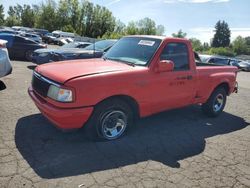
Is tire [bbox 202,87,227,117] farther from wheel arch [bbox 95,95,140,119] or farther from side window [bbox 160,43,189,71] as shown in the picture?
wheel arch [bbox 95,95,140,119]

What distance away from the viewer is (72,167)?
12.6ft

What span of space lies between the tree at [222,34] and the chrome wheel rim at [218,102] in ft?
352

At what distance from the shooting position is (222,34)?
107 m

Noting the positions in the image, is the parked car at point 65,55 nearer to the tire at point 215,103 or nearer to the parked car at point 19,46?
the parked car at point 19,46

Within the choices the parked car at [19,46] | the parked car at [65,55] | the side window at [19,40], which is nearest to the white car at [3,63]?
the parked car at [65,55]

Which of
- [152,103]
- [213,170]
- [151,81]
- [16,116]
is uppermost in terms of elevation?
[151,81]

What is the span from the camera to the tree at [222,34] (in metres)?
106

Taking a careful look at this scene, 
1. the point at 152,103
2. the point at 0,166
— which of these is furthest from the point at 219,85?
the point at 0,166

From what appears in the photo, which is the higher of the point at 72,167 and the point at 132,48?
the point at 132,48

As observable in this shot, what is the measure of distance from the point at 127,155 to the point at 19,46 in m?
11.9

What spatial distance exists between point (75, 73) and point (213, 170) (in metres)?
2.62

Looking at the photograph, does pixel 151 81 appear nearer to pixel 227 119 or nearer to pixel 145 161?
pixel 145 161

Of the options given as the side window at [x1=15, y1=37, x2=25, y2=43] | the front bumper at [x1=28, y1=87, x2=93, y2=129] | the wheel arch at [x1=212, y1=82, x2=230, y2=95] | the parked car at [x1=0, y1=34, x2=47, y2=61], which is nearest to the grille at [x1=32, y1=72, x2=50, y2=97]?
the front bumper at [x1=28, y1=87, x2=93, y2=129]

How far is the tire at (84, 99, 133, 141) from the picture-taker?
4.40m
